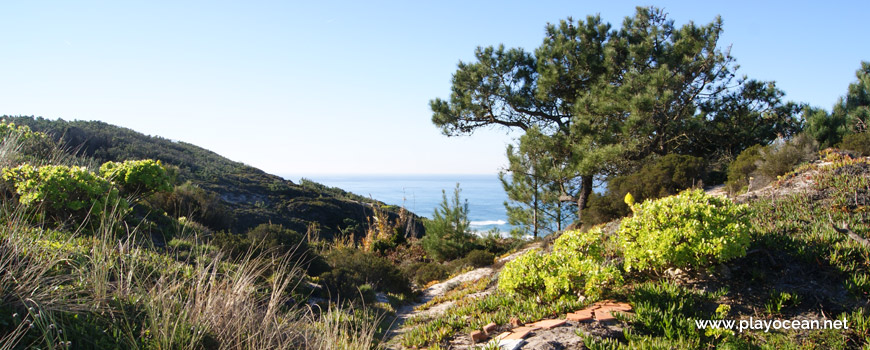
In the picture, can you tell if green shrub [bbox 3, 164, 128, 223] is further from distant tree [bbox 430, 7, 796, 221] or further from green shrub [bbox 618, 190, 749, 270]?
distant tree [bbox 430, 7, 796, 221]

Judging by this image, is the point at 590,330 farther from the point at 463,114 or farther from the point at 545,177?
the point at 463,114

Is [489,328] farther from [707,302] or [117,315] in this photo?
[117,315]

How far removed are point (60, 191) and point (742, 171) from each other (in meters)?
12.2

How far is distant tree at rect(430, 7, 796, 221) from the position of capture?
12.0m

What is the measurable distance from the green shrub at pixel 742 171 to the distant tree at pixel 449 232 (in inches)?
250

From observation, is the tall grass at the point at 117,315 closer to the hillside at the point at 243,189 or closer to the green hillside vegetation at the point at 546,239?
the green hillside vegetation at the point at 546,239

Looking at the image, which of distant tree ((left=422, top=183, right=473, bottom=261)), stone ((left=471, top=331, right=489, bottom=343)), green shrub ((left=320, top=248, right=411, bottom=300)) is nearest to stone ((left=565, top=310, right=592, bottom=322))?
stone ((left=471, top=331, right=489, bottom=343))

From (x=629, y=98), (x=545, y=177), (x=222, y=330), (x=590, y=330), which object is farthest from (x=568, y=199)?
(x=222, y=330)

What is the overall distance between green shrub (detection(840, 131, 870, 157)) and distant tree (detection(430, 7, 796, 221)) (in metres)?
3.37

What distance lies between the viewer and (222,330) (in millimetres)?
3055

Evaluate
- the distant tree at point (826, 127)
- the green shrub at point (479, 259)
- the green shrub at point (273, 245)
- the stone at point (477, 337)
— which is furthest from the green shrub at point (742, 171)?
the green shrub at point (273, 245)

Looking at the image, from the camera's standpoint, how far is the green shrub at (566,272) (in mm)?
3996

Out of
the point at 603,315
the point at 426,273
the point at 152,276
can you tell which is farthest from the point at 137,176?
the point at 603,315

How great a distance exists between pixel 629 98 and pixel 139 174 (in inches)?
451
